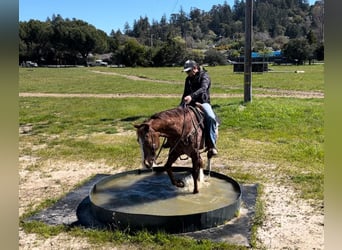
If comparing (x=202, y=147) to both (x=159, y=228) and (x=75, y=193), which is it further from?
(x=75, y=193)

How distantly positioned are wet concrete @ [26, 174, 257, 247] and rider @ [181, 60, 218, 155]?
114 cm

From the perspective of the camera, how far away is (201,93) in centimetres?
602

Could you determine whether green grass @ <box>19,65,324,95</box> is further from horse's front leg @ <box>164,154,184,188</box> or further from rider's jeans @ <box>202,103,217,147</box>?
horse's front leg @ <box>164,154,184,188</box>

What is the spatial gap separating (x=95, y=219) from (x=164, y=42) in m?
73.7

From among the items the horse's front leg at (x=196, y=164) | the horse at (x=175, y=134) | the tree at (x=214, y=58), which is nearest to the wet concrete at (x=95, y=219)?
the horse's front leg at (x=196, y=164)

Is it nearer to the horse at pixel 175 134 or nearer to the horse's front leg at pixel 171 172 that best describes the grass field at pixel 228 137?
the horse at pixel 175 134

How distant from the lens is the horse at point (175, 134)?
4.69 m

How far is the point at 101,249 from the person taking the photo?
4500 millimetres

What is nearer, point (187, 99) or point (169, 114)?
point (169, 114)

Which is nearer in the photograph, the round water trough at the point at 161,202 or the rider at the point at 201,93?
the round water trough at the point at 161,202

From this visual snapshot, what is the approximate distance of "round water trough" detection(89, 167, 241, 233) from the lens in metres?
4.87

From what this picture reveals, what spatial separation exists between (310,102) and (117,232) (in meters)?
14.3

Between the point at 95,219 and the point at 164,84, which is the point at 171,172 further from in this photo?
the point at 164,84

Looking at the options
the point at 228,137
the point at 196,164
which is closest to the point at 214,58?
the point at 228,137
